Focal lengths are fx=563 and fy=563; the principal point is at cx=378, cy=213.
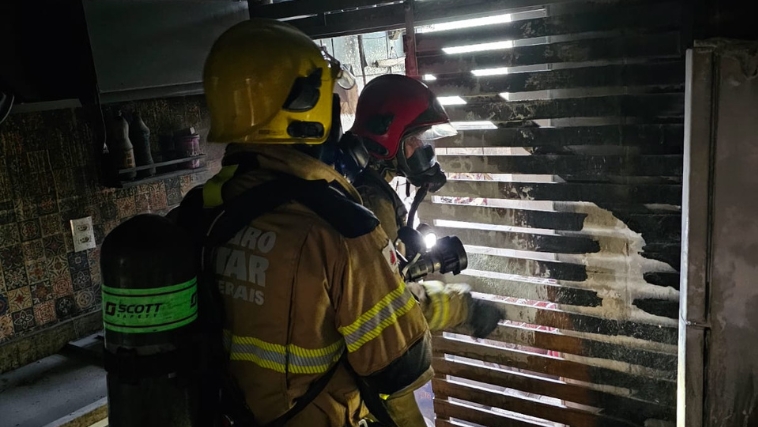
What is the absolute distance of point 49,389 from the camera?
10.1ft

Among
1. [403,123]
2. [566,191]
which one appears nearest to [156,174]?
[403,123]

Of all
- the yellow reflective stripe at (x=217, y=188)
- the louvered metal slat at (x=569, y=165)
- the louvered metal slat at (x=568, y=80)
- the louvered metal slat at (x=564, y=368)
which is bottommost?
the louvered metal slat at (x=564, y=368)

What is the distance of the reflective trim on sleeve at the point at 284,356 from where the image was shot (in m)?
1.87

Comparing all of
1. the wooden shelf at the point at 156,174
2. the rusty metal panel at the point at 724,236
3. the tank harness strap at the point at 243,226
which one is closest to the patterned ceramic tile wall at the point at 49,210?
the wooden shelf at the point at 156,174

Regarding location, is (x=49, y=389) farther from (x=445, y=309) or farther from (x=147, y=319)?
(x=445, y=309)

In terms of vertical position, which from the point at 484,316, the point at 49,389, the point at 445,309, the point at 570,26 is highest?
the point at 570,26

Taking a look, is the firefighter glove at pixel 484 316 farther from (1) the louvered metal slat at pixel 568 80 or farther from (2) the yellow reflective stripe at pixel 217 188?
(2) the yellow reflective stripe at pixel 217 188

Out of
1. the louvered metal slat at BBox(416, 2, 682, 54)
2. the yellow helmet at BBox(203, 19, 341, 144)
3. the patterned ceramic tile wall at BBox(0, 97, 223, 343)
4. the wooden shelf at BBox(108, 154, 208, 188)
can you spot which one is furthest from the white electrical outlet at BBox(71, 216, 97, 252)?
the louvered metal slat at BBox(416, 2, 682, 54)

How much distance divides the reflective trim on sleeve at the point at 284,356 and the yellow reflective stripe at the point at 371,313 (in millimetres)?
109

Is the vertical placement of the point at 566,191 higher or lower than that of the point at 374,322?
higher

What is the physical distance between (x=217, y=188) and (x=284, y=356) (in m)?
0.64

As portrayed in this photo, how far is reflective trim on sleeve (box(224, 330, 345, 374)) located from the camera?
187 centimetres

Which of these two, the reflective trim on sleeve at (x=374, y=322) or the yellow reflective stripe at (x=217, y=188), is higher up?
the yellow reflective stripe at (x=217, y=188)

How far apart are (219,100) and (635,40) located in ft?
6.10
